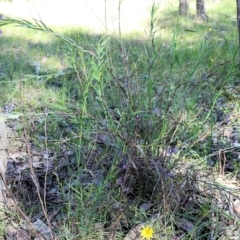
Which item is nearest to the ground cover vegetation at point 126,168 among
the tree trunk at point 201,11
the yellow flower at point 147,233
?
the yellow flower at point 147,233

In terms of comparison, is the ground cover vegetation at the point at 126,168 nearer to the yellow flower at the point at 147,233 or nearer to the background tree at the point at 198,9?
the yellow flower at the point at 147,233

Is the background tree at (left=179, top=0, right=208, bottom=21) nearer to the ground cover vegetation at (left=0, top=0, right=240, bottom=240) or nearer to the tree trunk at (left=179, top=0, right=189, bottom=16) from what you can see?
the tree trunk at (left=179, top=0, right=189, bottom=16)

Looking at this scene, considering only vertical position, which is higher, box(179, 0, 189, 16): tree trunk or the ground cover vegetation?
box(179, 0, 189, 16): tree trunk

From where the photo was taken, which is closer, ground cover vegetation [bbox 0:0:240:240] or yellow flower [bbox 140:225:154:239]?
yellow flower [bbox 140:225:154:239]

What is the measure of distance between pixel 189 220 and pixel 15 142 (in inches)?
56.7

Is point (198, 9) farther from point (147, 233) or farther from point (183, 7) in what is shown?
point (147, 233)

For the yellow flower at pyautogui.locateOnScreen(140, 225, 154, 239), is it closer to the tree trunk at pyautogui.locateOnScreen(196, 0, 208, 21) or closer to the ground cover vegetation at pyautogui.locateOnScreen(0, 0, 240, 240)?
the ground cover vegetation at pyautogui.locateOnScreen(0, 0, 240, 240)

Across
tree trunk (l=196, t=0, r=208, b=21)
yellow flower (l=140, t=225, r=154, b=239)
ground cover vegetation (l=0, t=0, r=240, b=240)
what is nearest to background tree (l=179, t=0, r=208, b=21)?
tree trunk (l=196, t=0, r=208, b=21)

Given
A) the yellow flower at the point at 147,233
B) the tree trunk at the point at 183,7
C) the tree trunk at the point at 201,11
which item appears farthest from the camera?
the tree trunk at the point at 183,7

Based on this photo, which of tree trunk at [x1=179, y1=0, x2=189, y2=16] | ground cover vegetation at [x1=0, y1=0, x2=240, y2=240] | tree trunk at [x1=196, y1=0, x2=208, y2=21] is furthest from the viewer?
tree trunk at [x1=179, y1=0, x2=189, y2=16]

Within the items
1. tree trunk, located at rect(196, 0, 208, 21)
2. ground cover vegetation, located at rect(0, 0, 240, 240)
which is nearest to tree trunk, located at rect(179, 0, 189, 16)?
tree trunk, located at rect(196, 0, 208, 21)

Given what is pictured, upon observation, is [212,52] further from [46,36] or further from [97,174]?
[97,174]

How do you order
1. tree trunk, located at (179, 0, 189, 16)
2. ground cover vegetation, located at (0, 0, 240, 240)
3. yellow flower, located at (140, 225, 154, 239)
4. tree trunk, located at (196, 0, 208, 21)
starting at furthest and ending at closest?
tree trunk, located at (179, 0, 189, 16)
tree trunk, located at (196, 0, 208, 21)
ground cover vegetation, located at (0, 0, 240, 240)
yellow flower, located at (140, 225, 154, 239)

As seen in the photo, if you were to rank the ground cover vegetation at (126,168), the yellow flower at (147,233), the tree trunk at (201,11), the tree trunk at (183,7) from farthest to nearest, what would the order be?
the tree trunk at (183,7) < the tree trunk at (201,11) < the ground cover vegetation at (126,168) < the yellow flower at (147,233)
